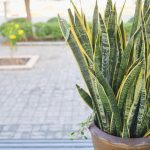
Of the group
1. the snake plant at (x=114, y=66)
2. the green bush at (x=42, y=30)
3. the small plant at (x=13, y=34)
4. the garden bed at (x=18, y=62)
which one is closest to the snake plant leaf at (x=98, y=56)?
the snake plant at (x=114, y=66)

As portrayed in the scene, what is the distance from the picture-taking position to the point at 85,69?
782mm

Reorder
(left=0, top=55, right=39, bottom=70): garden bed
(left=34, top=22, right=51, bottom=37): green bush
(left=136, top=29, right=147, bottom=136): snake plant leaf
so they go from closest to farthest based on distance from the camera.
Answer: (left=136, top=29, right=147, bottom=136): snake plant leaf < (left=0, top=55, right=39, bottom=70): garden bed < (left=34, top=22, right=51, bottom=37): green bush

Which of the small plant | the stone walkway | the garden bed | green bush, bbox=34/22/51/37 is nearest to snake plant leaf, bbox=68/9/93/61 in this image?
the stone walkway

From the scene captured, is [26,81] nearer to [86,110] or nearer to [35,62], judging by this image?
[35,62]

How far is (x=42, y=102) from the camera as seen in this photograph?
3156 millimetres

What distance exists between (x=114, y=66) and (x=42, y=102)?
2416 millimetres

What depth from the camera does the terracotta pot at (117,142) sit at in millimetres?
752

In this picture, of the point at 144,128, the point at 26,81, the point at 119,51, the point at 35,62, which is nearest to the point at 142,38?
the point at 119,51


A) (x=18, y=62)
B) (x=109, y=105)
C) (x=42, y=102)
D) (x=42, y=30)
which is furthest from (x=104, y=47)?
(x=42, y=30)

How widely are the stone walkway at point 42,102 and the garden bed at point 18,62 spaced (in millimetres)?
76

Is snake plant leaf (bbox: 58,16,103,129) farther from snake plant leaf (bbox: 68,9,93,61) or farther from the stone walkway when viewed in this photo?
the stone walkway

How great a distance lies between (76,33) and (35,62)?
3.80m

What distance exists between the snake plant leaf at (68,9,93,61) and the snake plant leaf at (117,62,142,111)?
10 cm

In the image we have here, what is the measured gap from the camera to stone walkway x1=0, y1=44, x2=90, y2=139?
2576 millimetres
